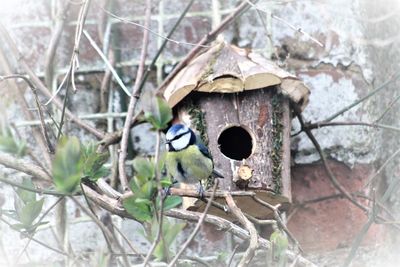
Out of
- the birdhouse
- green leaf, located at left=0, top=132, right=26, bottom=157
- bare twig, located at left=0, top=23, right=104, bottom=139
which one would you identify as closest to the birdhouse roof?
the birdhouse

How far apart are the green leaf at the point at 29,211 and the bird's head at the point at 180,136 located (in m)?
0.62

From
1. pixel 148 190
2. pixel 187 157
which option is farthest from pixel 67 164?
pixel 187 157

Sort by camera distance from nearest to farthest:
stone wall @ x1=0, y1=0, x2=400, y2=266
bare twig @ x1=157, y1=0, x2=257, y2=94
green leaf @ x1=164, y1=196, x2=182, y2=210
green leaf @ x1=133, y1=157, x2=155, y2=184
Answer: green leaf @ x1=133, y1=157, x2=155, y2=184 → green leaf @ x1=164, y1=196, x2=182, y2=210 → bare twig @ x1=157, y1=0, x2=257, y2=94 → stone wall @ x1=0, y1=0, x2=400, y2=266

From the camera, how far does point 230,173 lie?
184 centimetres

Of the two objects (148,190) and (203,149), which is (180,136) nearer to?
(203,149)

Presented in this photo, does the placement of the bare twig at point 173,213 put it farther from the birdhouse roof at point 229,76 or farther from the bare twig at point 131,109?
the birdhouse roof at point 229,76

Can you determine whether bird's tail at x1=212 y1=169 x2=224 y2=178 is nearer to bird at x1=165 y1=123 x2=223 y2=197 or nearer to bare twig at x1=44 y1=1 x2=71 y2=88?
bird at x1=165 y1=123 x2=223 y2=197

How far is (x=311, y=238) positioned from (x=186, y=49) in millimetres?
627

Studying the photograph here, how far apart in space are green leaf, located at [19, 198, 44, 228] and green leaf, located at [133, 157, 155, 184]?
216 millimetres

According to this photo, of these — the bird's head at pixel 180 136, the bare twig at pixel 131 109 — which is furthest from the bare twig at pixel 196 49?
the bird's head at pixel 180 136

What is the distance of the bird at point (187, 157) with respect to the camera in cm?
185

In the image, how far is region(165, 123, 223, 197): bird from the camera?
1.85 meters

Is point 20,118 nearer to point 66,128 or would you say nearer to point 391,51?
point 66,128

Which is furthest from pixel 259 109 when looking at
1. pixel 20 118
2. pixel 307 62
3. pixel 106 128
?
pixel 20 118
